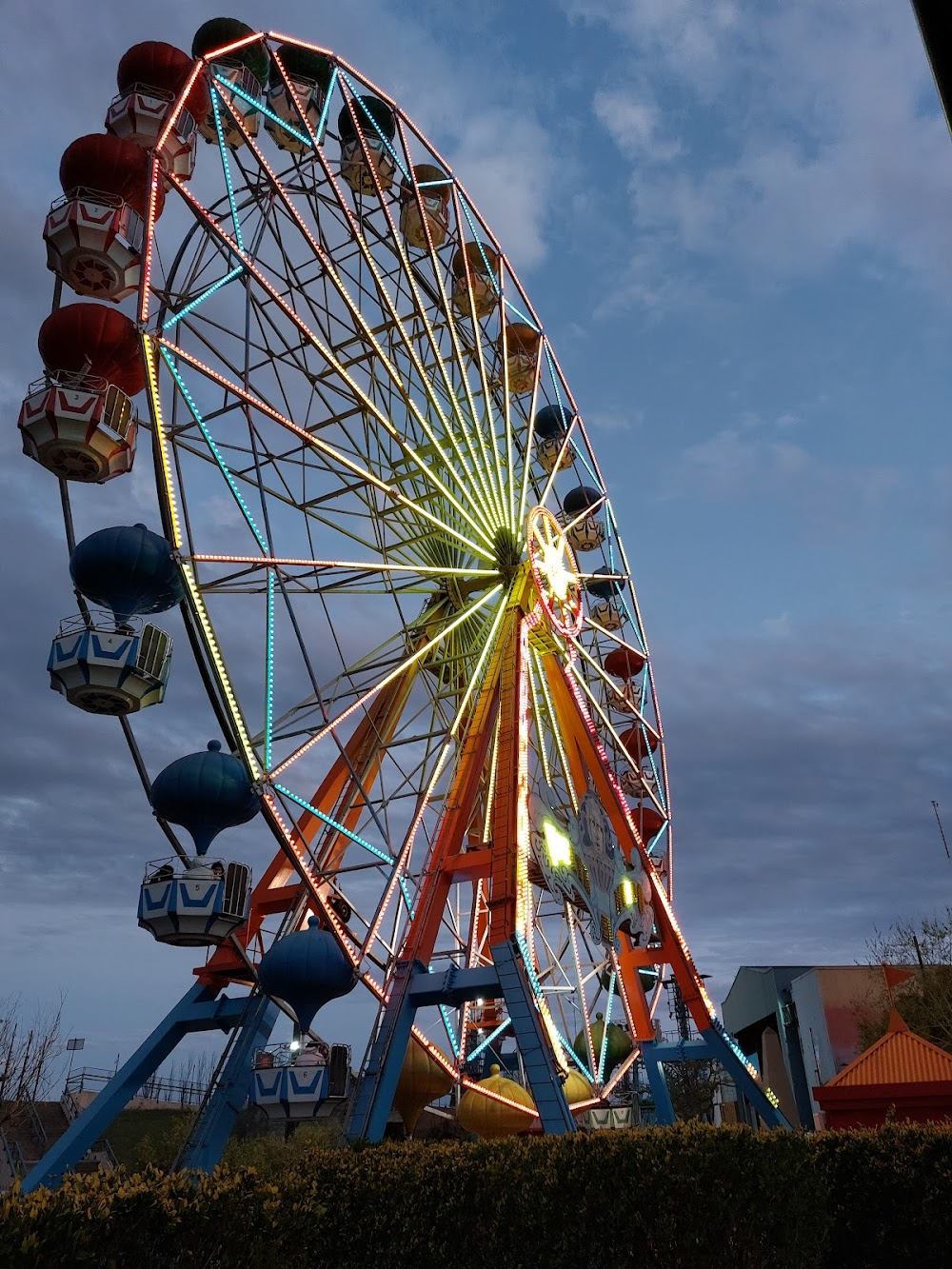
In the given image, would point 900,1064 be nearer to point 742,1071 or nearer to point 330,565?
point 742,1071

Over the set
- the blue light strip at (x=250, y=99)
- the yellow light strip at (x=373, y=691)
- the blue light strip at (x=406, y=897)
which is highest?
the blue light strip at (x=250, y=99)

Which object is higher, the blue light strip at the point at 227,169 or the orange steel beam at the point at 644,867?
the blue light strip at the point at 227,169

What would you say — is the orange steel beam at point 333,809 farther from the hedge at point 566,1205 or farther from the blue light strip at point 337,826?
the hedge at point 566,1205

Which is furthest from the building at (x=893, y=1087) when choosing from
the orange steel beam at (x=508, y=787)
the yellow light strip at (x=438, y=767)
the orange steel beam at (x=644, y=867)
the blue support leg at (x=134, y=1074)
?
the blue support leg at (x=134, y=1074)

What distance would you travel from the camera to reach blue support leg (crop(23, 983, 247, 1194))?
1255 centimetres

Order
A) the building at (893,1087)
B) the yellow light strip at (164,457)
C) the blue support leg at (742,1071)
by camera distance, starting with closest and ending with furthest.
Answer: the yellow light strip at (164,457), the building at (893,1087), the blue support leg at (742,1071)

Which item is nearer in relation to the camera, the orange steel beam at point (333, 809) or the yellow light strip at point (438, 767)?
the yellow light strip at point (438, 767)

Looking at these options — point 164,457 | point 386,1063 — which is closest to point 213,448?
point 164,457

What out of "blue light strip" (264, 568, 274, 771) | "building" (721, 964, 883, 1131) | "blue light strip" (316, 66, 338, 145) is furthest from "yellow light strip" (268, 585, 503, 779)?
"building" (721, 964, 883, 1131)

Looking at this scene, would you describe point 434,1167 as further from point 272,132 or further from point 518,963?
point 272,132

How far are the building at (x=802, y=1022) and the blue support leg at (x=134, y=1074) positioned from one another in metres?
20.0

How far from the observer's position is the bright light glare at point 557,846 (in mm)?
14928

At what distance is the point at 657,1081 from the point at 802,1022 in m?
18.9

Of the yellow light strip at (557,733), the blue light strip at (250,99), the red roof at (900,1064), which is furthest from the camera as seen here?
the yellow light strip at (557,733)
